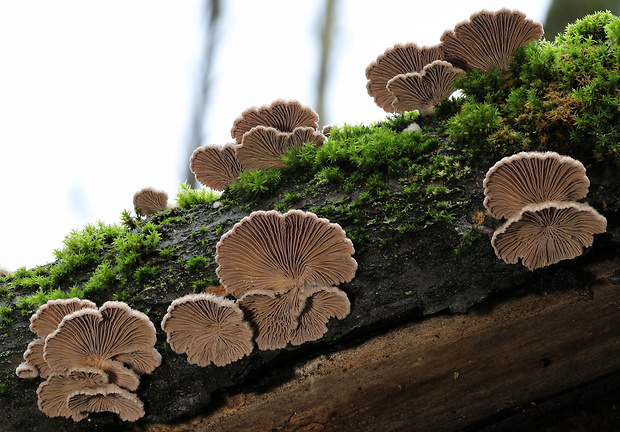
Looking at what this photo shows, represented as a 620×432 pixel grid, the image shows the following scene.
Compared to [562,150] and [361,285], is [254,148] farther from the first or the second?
[562,150]

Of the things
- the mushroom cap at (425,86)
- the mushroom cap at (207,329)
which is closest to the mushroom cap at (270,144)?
the mushroom cap at (425,86)

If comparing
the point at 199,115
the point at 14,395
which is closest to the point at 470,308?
Answer: the point at 14,395

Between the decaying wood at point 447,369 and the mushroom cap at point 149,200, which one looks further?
the mushroom cap at point 149,200

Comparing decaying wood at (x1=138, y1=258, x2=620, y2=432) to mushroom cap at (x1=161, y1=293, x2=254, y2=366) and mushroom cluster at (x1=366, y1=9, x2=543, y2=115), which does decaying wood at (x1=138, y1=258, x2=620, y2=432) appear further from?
mushroom cluster at (x1=366, y1=9, x2=543, y2=115)

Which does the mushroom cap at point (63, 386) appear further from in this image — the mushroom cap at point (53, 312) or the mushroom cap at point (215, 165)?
the mushroom cap at point (215, 165)

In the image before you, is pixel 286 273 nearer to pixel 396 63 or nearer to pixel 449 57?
pixel 396 63

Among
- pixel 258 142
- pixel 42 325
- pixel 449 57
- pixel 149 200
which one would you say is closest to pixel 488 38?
pixel 449 57

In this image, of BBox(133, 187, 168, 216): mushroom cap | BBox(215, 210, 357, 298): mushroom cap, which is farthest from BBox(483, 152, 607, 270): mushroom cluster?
BBox(133, 187, 168, 216): mushroom cap
